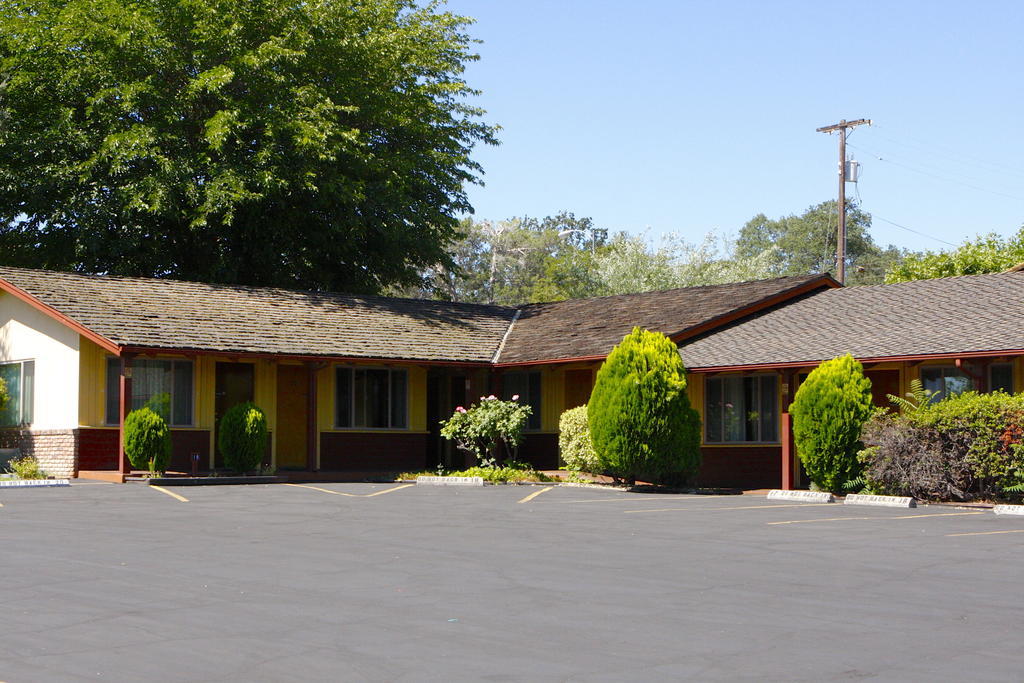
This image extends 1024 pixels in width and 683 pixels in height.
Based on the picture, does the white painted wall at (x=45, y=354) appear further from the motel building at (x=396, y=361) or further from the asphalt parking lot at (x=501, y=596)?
the asphalt parking lot at (x=501, y=596)

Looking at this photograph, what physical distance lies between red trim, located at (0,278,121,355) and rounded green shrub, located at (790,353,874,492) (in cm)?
1273

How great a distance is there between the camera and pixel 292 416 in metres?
28.1

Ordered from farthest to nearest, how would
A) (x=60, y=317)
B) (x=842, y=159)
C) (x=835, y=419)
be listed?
(x=842, y=159) < (x=60, y=317) < (x=835, y=419)

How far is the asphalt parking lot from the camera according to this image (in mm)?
7168

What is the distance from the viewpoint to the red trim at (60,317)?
76.8 ft

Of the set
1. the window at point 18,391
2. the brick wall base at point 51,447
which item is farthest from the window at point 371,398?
the window at point 18,391

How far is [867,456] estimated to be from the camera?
2128cm

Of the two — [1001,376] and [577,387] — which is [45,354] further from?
[1001,376]

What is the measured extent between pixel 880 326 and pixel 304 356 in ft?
38.1

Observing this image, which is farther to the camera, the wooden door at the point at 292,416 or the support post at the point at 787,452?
the wooden door at the point at 292,416

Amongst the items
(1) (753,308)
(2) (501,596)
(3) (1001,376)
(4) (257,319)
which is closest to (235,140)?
(4) (257,319)

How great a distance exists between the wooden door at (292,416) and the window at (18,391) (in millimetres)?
5161

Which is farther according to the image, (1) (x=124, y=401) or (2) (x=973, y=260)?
(2) (x=973, y=260)

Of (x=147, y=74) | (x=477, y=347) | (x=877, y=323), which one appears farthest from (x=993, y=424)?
(x=147, y=74)
